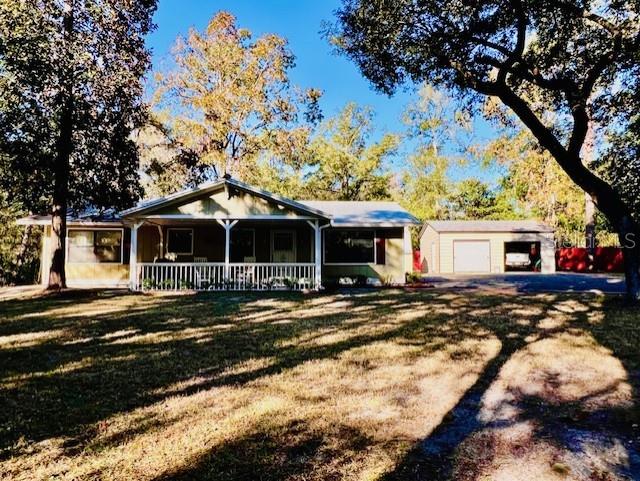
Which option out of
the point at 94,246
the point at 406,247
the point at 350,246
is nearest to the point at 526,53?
the point at 406,247

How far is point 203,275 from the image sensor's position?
1619cm

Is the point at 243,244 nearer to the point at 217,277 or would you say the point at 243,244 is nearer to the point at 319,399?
the point at 217,277

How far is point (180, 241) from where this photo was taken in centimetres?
1831

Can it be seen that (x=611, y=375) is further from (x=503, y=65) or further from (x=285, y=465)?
(x=503, y=65)

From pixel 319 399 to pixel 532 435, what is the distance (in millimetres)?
1850

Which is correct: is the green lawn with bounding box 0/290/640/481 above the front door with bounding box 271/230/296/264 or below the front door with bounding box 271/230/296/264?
below

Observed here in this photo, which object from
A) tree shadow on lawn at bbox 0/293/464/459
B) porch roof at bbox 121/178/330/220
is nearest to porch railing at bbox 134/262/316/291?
porch roof at bbox 121/178/330/220

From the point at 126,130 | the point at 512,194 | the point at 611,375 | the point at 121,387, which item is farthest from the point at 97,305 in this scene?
the point at 512,194

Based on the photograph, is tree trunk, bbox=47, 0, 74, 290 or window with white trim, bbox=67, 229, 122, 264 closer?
tree trunk, bbox=47, 0, 74, 290

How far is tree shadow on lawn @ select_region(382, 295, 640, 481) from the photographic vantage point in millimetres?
2973

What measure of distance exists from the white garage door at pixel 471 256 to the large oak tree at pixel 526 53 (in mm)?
15331

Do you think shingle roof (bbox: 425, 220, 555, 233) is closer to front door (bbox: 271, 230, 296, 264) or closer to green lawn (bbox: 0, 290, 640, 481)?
front door (bbox: 271, 230, 296, 264)

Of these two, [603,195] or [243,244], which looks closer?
[603,195]

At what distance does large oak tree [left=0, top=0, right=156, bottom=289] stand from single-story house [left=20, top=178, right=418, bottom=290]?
1980mm
